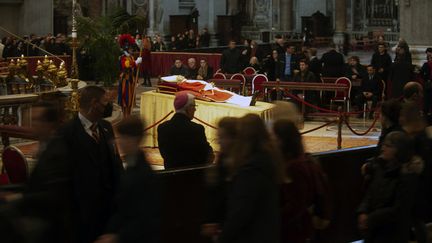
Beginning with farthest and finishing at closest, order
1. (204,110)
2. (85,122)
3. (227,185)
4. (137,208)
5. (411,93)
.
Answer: (204,110), (411,93), (85,122), (227,185), (137,208)

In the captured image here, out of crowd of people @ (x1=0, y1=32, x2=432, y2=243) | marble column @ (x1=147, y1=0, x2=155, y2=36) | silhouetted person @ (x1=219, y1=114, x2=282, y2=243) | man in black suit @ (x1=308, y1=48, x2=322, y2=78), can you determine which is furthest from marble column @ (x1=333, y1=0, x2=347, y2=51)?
silhouetted person @ (x1=219, y1=114, x2=282, y2=243)

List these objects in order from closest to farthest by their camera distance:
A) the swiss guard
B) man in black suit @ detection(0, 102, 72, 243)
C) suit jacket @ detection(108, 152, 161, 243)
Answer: suit jacket @ detection(108, 152, 161, 243) < man in black suit @ detection(0, 102, 72, 243) < the swiss guard

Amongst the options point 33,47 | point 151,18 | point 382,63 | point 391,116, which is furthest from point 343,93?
point 151,18

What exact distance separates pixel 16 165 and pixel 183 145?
1.63 meters

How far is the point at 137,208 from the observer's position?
632cm

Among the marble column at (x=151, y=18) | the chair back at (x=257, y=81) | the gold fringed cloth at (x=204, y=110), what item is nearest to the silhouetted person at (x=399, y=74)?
the chair back at (x=257, y=81)

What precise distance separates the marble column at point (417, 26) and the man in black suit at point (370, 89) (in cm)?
313

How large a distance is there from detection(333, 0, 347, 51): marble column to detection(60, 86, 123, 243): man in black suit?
35828 millimetres

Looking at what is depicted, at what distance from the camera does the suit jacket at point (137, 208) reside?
6.32m

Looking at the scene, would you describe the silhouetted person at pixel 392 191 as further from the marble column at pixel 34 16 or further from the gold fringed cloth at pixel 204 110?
the marble column at pixel 34 16

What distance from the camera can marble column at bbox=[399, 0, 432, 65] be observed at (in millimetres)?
24219

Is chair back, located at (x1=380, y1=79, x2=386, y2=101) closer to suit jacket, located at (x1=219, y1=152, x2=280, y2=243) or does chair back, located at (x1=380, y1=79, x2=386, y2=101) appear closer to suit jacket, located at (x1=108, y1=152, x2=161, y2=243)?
suit jacket, located at (x1=219, y1=152, x2=280, y2=243)

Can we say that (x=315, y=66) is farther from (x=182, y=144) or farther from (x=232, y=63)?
(x=182, y=144)

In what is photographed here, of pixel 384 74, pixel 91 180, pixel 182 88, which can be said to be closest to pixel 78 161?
pixel 91 180
